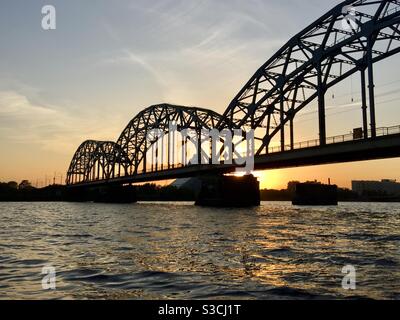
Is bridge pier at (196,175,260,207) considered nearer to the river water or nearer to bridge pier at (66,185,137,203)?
bridge pier at (66,185,137,203)

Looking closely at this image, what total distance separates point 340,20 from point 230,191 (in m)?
37.5

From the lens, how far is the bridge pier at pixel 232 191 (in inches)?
3292

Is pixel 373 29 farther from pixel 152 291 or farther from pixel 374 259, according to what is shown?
pixel 152 291

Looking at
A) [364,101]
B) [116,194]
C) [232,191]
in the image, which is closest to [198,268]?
[364,101]

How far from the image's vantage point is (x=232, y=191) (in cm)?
8381

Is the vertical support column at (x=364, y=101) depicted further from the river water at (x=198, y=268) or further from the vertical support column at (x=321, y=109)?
the river water at (x=198, y=268)

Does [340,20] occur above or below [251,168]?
above

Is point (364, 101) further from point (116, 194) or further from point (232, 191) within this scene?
point (116, 194)

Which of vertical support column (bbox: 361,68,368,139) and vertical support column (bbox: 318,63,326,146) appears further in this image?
vertical support column (bbox: 318,63,326,146)

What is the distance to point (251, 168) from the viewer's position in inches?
2926

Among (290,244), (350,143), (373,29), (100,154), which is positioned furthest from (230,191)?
(100,154)

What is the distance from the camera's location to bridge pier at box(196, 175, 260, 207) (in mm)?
83625

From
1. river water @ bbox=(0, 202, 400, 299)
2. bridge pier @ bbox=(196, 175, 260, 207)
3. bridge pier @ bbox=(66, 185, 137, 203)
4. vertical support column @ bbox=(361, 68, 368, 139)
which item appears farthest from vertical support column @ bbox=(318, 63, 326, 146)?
bridge pier @ bbox=(66, 185, 137, 203)
